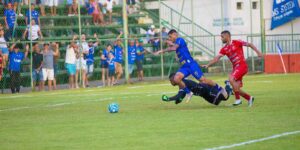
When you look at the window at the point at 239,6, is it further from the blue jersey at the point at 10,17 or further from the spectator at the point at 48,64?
the blue jersey at the point at 10,17

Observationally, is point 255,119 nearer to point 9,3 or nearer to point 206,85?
point 206,85

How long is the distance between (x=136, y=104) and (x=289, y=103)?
14.6 ft

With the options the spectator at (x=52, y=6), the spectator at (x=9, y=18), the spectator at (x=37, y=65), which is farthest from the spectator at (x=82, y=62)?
the spectator at (x=9, y=18)

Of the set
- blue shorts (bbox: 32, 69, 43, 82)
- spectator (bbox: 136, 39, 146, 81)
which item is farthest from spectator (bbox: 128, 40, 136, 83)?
blue shorts (bbox: 32, 69, 43, 82)

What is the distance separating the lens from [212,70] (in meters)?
43.5

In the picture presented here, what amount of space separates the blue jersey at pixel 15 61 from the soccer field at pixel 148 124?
7.99 metres

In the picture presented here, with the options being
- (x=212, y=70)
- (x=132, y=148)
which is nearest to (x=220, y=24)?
(x=212, y=70)

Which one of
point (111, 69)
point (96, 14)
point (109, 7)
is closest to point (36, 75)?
point (111, 69)

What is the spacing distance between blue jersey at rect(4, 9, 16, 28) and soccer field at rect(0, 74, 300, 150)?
9584 mm

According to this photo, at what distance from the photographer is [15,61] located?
34.2 metres

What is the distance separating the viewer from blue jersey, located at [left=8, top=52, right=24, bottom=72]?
112ft

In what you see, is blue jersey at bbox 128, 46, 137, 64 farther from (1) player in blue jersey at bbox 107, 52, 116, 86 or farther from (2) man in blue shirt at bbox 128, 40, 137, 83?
(1) player in blue jersey at bbox 107, 52, 116, 86

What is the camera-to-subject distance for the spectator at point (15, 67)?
34219mm

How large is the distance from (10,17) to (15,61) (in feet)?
7.27
